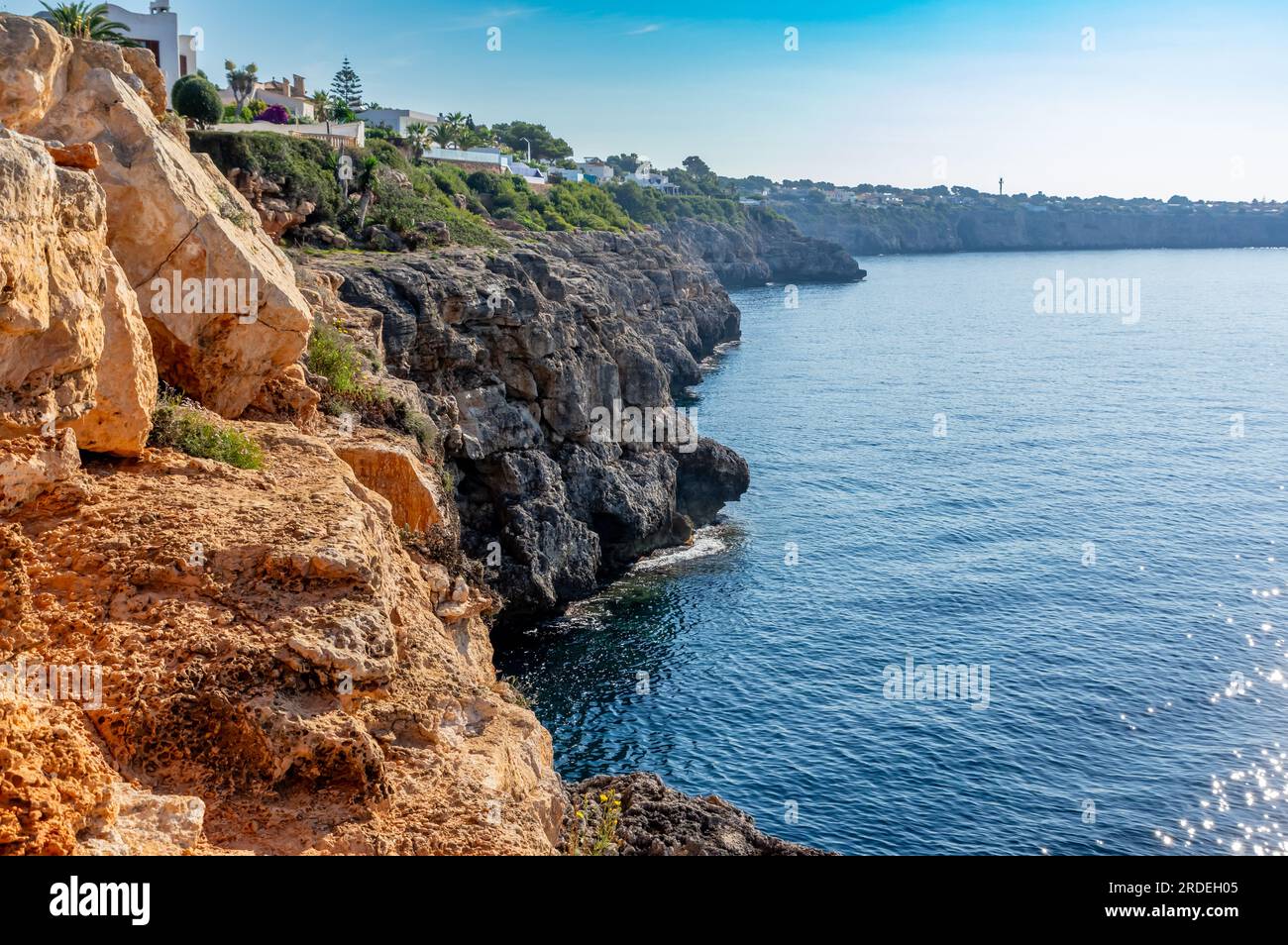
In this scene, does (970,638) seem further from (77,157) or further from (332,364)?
(77,157)

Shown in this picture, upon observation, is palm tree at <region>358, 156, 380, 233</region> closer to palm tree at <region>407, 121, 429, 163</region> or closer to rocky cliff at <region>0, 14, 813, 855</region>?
rocky cliff at <region>0, 14, 813, 855</region>

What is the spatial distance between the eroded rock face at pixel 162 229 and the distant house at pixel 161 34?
5231 cm

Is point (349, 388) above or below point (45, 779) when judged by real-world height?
above

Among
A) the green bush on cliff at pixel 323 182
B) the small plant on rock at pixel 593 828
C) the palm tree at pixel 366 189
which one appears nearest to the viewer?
the small plant on rock at pixel 593 828

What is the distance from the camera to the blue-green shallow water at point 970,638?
119 feet

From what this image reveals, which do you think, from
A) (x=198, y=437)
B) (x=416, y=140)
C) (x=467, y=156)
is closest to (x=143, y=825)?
(x=198, y=437)

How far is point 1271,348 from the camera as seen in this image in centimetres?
13250

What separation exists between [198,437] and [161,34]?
6118cm

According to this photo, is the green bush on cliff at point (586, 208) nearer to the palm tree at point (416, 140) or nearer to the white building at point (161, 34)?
the palm tree at point (416, 140)

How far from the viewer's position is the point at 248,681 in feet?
38.6

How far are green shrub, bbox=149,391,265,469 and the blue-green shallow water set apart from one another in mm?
24060

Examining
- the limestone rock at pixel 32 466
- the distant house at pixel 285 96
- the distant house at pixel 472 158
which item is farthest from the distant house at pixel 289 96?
the limestone rock at pixel 32 466

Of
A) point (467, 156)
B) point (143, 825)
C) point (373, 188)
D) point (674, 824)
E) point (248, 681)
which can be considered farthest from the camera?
point (467, 156)

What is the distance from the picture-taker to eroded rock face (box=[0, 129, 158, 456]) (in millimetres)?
12000
